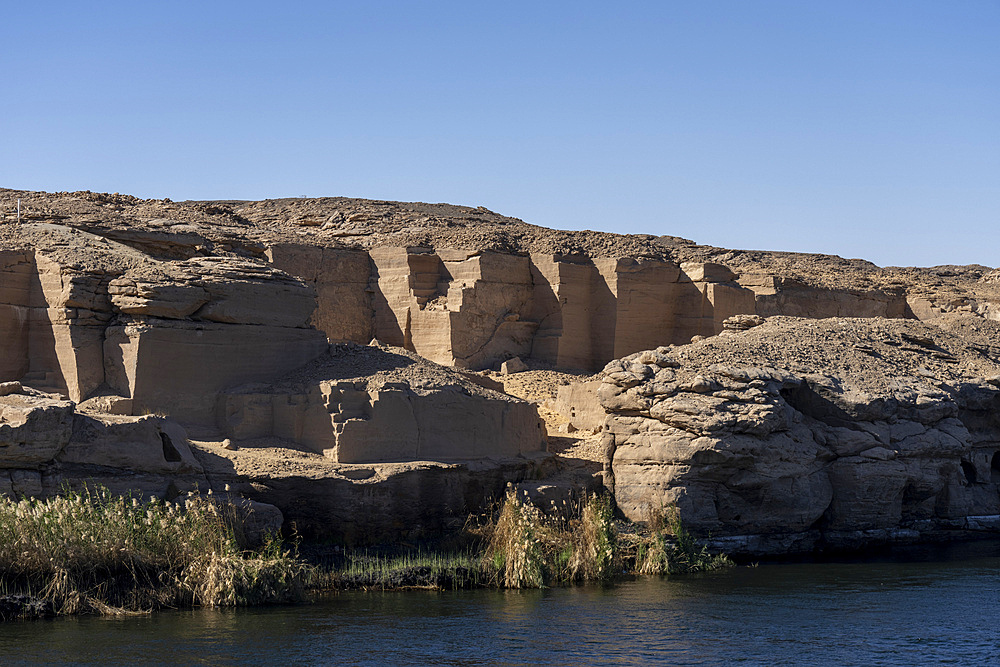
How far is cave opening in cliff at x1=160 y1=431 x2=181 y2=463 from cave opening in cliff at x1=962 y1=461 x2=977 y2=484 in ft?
46.0

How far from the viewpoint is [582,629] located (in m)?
14.4

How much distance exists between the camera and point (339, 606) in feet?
51.3

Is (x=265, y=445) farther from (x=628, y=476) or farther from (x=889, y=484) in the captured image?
(x=889, y=484)

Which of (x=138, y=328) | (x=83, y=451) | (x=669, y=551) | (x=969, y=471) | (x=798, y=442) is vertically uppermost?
(x=138, y=328)

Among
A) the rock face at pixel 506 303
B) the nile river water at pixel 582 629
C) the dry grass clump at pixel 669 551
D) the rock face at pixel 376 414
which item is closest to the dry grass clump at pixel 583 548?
the dry grass clump at pixel 669 551

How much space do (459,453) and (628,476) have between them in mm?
2753

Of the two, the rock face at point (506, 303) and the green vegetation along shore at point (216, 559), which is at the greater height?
the rock face at point (506, 303)

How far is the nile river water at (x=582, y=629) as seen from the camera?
1304 centimetres

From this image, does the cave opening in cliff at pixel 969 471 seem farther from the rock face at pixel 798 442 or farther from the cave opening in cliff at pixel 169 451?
the cave opening in cliff at pixel 169 451

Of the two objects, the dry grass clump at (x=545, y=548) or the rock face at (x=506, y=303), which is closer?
the dry grass clump at (x=545, y=548)

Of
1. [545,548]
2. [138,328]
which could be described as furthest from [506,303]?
[545,548]

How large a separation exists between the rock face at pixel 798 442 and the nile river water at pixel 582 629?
2.21 meters

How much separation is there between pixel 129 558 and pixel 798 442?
34.8 ft

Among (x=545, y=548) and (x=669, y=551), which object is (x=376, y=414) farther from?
(x=669, y=551)
